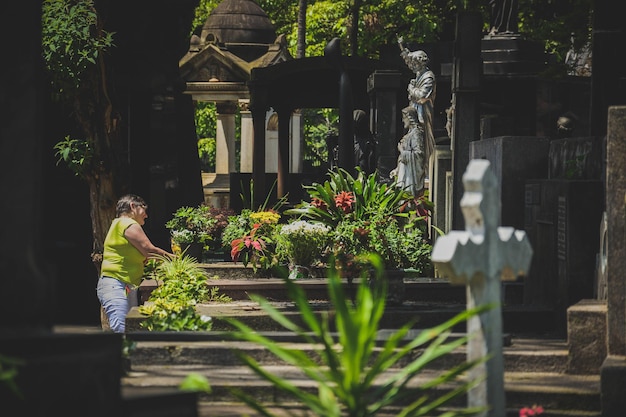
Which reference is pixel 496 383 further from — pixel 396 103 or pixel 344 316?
pixel 396 103

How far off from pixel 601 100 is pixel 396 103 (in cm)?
959

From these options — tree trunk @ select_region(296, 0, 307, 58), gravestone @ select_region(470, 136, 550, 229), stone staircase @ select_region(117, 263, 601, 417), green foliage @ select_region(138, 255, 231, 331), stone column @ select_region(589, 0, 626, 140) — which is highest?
tree trunk @ select_region(296, 0, 307, 58)

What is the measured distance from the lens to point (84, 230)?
21078 millimetres

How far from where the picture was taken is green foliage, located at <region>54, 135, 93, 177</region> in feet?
62.9

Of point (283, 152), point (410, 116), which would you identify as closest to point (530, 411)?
point (410, 116)

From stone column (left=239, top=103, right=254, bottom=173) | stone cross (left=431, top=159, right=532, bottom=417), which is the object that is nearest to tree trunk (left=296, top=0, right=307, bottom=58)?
stone column (left=239, top=103, right=254, bottom=173)

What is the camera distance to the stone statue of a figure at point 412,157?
22.9 metres

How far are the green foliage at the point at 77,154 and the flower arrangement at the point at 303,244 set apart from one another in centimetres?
300

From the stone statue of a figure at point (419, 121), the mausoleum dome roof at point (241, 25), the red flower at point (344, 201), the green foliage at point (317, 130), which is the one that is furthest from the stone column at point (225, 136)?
the red flower at point (344, 201)

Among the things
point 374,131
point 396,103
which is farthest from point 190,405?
point 374,131

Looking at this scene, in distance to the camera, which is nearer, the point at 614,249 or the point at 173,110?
the point at 614,249

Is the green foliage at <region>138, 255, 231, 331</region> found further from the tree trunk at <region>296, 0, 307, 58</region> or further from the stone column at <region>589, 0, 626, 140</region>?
the tree trunk at <region>296, 0, 307, 58</region>

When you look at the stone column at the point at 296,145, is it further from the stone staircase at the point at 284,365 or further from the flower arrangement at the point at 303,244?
the stone staircase at the point at 284,365

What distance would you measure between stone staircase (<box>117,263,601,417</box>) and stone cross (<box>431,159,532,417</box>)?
159 centimetres
